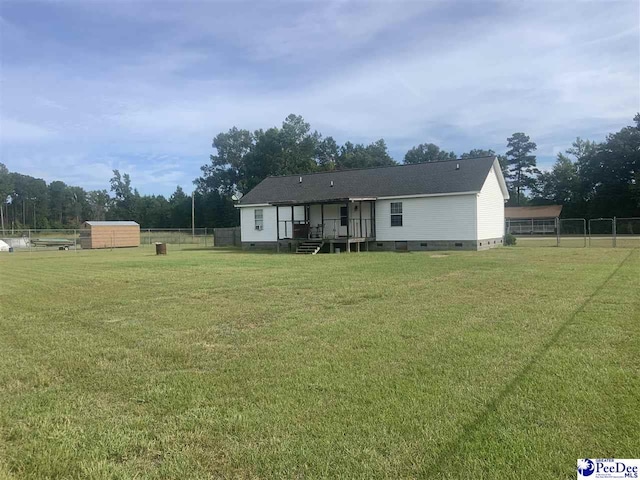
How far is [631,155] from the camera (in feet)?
171

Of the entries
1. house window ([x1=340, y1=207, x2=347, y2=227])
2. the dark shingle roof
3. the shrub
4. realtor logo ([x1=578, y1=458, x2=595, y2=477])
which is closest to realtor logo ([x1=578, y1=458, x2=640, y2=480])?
realtor logo ([x1=578, y1=458, x2=595, y2=477])

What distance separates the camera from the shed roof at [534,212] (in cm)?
5278

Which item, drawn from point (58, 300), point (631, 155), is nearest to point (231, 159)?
point (631, 155)

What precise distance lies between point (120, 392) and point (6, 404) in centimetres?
89

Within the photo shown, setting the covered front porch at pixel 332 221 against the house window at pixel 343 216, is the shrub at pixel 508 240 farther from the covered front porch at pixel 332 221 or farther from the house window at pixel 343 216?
the house window at pixel 343 216

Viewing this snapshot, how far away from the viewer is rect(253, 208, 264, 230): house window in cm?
2878

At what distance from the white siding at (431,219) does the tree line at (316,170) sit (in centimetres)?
3676

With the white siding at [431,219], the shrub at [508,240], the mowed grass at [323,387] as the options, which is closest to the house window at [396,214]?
the white siding at [431,219]

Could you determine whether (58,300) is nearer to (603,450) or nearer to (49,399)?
(49,399)

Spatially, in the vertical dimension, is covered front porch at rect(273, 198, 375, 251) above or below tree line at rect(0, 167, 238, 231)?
below

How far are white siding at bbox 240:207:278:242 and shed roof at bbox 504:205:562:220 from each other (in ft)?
114

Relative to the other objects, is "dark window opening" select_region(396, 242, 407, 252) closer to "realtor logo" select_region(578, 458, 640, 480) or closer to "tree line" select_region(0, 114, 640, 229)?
"realtor logo" select_region(578, 458, 640, 480)

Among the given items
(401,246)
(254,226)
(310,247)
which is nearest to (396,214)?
(401,246)

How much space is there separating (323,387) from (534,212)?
5657cm
